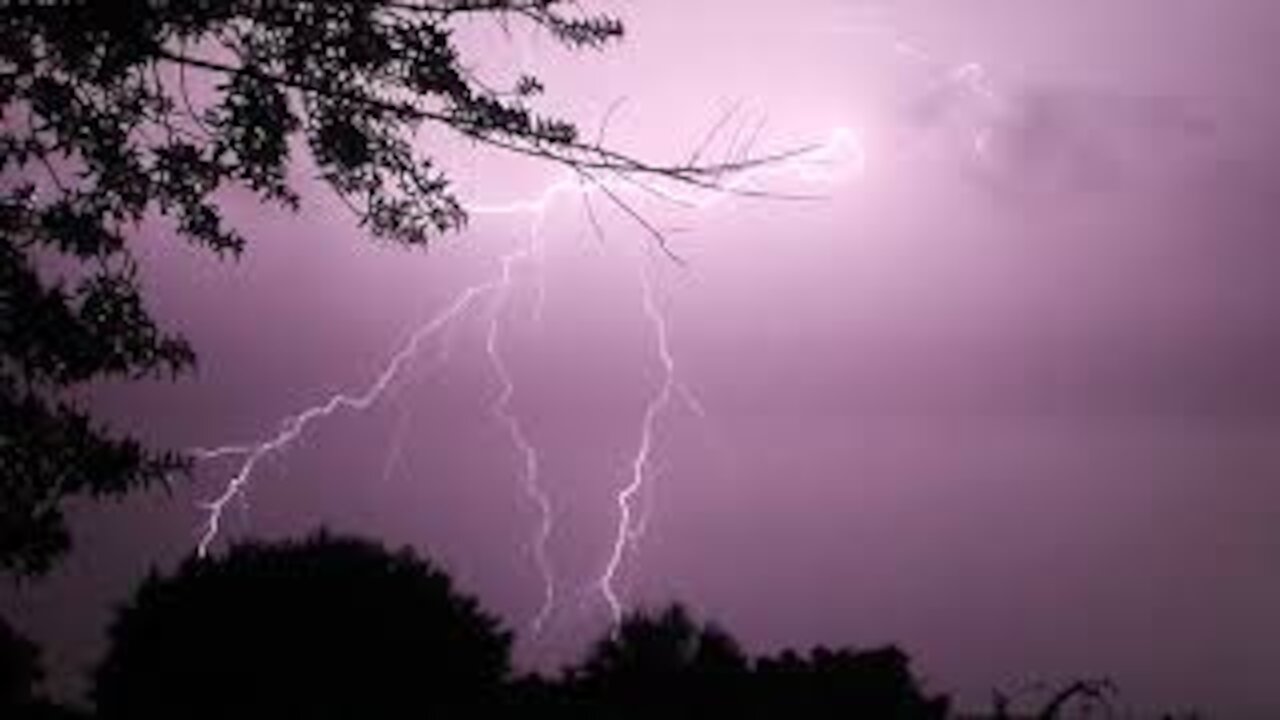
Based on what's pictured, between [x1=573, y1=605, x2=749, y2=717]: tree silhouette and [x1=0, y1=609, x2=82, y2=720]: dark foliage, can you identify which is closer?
[x1=0, y1=609, x2=82, y2=720]: dark foliage

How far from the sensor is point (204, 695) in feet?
95.2

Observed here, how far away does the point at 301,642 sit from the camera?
29.7 metres

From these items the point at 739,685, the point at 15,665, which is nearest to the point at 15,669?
the point at 15,665

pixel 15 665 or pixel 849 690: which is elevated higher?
pixel 849 690

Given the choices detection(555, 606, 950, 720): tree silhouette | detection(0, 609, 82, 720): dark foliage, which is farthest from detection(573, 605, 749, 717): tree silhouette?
detection(0, 609, 82, 720): dark foliage

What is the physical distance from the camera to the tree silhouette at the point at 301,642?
28.9m

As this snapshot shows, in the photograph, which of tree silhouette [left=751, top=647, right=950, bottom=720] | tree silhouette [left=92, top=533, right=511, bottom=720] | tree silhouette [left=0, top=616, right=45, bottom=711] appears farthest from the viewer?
tree silhouette [left=92, top=533, right=511, bottom=720]

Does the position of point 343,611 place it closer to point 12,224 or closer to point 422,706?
point 422,706

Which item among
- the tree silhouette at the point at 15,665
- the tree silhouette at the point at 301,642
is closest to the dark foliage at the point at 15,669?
the tree silhouette at the point at 15,665

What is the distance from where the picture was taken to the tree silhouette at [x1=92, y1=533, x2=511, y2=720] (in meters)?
28.9

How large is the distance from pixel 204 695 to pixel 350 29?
66.4ft

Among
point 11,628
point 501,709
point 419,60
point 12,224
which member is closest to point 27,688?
point 11,628

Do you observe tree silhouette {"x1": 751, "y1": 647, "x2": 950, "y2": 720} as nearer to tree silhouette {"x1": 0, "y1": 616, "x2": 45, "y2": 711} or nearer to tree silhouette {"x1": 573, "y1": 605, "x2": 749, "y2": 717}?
tree silhouette {"x1": 573, "y1": 605, "x2": 749, "y2": 717}

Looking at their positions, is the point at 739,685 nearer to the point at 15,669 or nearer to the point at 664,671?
the point at 664,671
